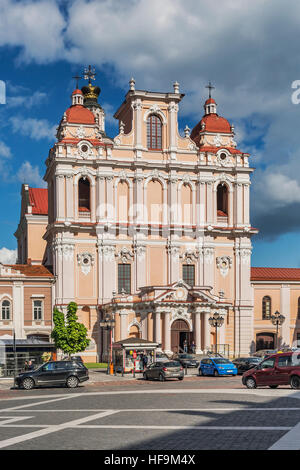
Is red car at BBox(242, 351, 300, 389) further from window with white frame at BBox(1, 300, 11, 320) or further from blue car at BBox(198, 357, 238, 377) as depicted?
window with white frame at BBox(1, 300, 11, 320)

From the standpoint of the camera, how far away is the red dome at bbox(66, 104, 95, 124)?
72.7 meters

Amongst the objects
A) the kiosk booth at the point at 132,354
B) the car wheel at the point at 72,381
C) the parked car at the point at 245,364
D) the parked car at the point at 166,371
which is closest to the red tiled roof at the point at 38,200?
the kiosk booth at the point at 132,354

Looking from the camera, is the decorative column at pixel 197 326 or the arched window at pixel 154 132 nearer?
the decorative column at pixel 197 326

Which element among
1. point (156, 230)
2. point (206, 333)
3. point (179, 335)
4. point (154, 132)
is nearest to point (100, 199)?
point (156, 230)

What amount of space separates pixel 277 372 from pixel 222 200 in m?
46.1

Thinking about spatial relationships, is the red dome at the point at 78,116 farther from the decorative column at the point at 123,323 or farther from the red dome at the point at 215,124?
the decorative column at the point at 123,323

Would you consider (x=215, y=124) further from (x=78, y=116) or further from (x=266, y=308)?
(x=266, y=308)

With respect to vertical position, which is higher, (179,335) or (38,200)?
(38,200)

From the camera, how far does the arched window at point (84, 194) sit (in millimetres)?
73812

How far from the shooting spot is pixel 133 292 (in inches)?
2808

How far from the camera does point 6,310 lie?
67.4m

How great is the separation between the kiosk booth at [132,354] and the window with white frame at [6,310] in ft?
61.7

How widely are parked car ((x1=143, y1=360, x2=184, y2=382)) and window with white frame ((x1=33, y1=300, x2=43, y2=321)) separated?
2665 centimetres
